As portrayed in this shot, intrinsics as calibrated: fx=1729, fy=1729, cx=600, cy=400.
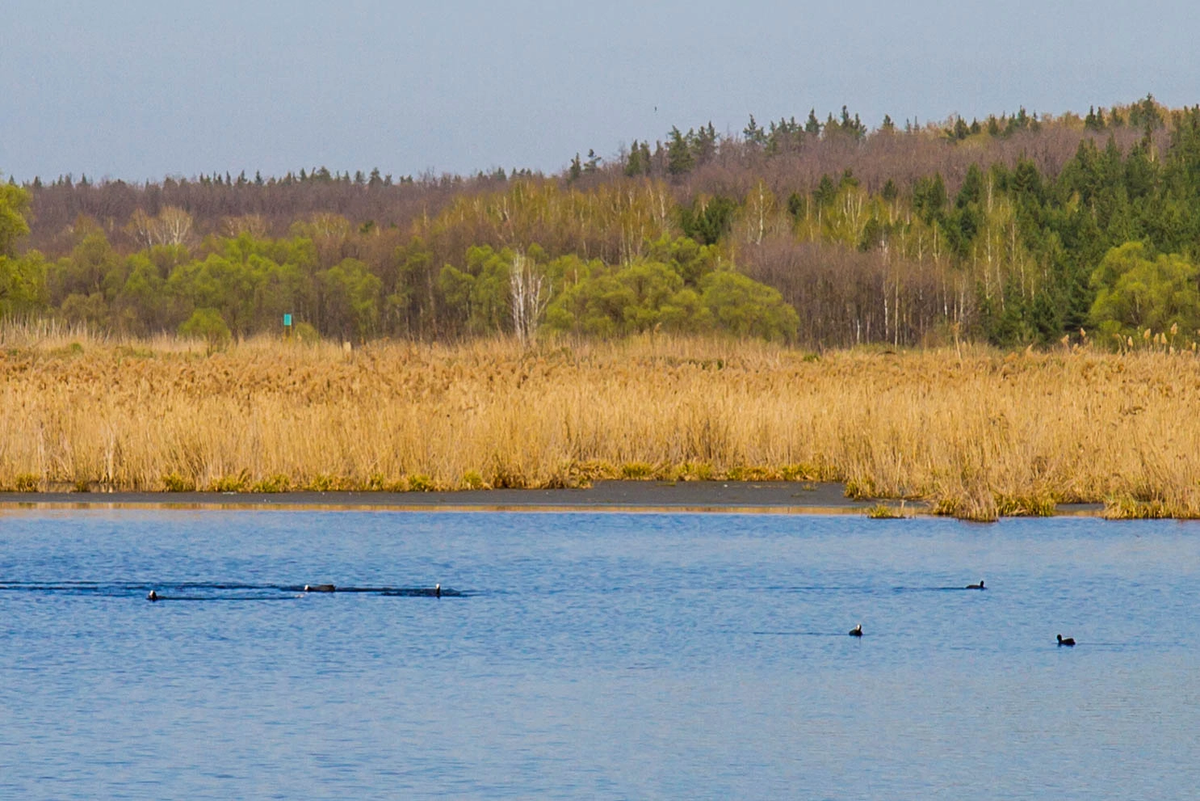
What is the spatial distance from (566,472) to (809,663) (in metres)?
9.17

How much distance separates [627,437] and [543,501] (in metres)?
2.92

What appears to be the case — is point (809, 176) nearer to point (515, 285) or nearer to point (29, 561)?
point (515, 285)

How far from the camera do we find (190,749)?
6.70 m

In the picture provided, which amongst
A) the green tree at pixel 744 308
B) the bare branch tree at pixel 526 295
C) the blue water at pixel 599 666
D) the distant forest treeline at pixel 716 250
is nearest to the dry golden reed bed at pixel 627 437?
the blue water at pixel 599 666

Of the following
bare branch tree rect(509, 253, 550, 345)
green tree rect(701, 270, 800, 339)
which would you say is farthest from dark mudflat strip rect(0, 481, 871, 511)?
bare branch tree rect(509, 253, 550, 345)

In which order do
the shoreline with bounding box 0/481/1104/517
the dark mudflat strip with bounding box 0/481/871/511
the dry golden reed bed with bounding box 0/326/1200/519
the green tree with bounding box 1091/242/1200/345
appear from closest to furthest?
1. the shoreline with bounding box 0/481/1104/517
2. the dark mudflat strip with bounding box 0/481/871/511
3. the dry golden reed bed with bounding box 0/326/1200/519
4. the green tree with bounding box 1091/242/1200/345

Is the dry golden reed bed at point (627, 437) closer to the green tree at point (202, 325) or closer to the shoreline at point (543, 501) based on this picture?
the shoreline at point (543, 501)

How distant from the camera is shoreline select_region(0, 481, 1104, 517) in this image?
15.8 metres

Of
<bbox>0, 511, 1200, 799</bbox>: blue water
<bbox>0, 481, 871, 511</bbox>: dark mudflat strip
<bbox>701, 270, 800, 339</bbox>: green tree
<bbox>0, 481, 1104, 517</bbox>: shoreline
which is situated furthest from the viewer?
<bbox>701, 270, 800, 339</bbox>: green tree

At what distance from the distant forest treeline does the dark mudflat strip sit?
3734cm

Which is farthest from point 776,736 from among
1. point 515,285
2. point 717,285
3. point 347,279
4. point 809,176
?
point 809,176

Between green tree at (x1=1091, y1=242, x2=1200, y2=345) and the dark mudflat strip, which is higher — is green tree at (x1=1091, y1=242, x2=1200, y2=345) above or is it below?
above

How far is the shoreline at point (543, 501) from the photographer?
623 inches

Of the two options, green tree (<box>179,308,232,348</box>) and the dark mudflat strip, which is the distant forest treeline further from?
the dark mudflat strip
